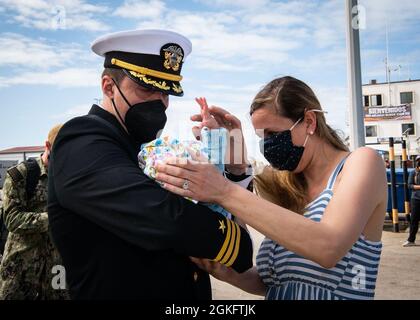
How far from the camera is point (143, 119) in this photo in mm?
1716

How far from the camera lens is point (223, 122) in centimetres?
192

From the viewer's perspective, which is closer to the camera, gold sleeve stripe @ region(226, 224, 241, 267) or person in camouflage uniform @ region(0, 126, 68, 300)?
gold sleeve stripe @ region(226, 224, 241, 267)

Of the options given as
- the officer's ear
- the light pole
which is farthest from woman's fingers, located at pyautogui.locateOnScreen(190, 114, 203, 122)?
the light pole

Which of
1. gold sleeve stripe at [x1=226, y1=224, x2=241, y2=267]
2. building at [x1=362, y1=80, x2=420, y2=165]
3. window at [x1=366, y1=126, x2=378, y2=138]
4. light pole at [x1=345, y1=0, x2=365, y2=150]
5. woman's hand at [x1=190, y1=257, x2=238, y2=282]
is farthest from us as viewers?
window at [x1=366, y1=126, x2=378, y2=138]

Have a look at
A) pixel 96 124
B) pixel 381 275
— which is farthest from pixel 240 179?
pixel 381 275

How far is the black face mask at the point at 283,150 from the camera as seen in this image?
2.08 meters

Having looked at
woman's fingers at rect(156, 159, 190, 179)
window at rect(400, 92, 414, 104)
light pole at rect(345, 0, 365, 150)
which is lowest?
woman's fingers at rect(156, 159, 190, 179)

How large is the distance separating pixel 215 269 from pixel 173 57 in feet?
3.16

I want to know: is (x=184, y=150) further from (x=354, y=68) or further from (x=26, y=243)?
(x=354, y=68)

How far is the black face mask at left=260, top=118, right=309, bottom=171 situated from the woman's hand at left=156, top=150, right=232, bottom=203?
2.48 feet

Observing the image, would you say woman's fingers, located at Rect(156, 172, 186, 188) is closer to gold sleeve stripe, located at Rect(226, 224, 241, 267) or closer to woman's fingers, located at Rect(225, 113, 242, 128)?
gold sleeve stripe, located at Rect(226, 224, 241, 267)

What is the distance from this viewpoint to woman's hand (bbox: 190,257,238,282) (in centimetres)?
170

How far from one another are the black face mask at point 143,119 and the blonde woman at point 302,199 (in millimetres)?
282

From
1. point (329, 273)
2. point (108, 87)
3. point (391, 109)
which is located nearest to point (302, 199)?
point (329, 273)
